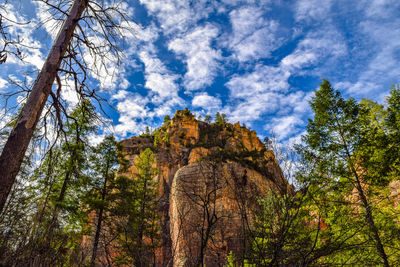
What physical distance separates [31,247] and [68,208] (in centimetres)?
884

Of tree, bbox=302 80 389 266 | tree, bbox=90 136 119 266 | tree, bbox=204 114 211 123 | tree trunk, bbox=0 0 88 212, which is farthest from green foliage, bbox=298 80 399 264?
tree, bbox=204 114 211 123

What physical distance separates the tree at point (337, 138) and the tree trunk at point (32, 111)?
878cm

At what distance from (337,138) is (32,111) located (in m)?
10.7

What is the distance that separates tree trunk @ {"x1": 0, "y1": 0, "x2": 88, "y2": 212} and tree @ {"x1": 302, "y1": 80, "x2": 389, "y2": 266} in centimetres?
878

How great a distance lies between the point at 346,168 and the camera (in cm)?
848

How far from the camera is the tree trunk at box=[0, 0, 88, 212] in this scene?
85.4 inches

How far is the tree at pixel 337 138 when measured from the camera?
319 inches

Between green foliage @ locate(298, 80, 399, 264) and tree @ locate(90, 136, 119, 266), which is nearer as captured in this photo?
green foliage @ locate(298, 80, 399, 264)

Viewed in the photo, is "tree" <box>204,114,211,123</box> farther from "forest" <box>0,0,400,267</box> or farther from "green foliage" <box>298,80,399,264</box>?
"green foliage" <box>298,80,399,264</box>

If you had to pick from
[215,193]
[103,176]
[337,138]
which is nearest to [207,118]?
[103,176]

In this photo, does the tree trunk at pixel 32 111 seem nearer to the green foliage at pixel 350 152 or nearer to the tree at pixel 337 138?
the green foliage at pixel 350 152

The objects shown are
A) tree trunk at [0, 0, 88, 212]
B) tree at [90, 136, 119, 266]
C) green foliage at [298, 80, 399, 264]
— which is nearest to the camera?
tree trunk at [0, 0, 88, 212]

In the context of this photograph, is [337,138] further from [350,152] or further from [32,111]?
[32,111]

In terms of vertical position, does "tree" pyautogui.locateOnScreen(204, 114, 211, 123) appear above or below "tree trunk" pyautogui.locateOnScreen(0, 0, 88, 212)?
above
